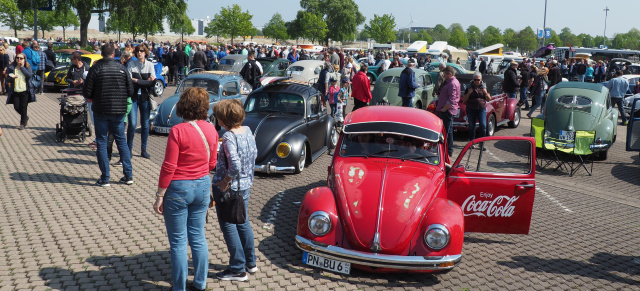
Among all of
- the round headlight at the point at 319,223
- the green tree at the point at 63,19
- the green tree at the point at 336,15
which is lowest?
the round headlight at the point at 319,223

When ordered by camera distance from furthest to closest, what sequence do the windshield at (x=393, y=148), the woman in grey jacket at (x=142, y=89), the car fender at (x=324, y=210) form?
the woman in grey jacket at (x=142, y=89), the windshield at (x=393, y=148), the car fender at (x=324, y=210)

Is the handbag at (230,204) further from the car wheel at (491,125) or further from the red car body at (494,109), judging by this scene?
the car wheel at (491,125)

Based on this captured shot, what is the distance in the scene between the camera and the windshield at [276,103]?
10.5 m

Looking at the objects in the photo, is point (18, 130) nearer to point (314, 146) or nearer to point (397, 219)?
point (314, 146)

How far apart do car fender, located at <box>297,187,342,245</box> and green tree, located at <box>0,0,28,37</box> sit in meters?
80.9

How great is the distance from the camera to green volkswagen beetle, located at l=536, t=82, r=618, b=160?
11672 mm

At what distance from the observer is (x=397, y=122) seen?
22.3 feet

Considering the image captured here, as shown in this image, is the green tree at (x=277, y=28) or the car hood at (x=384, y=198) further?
the green tree at (x=277, y=28)

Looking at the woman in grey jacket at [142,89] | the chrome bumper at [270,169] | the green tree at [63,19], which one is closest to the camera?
the chrome bumper at [270,169]

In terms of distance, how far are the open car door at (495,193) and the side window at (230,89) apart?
8.39m

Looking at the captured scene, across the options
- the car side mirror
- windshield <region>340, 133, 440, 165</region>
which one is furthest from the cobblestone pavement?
windshield <region>340, 133, 440, 165</region>

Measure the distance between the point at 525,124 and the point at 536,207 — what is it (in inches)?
390

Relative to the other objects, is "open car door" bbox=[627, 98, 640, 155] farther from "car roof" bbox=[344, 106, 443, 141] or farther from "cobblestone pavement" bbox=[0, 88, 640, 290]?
"car roof" bbox=[344, 106, 443, 141]

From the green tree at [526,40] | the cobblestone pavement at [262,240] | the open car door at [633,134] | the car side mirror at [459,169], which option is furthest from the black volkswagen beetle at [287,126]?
the green tree at [526,40]
